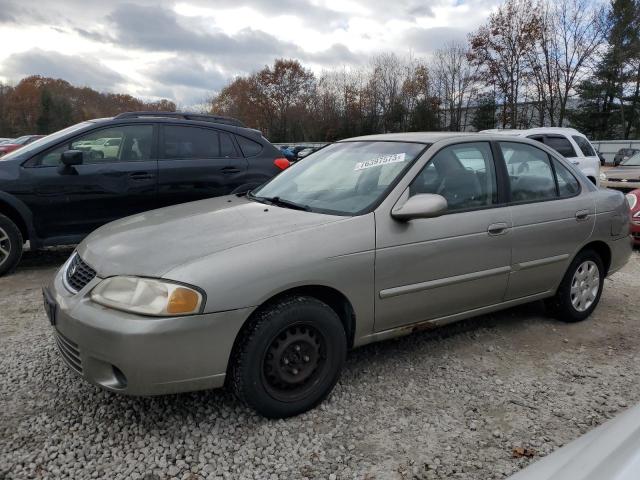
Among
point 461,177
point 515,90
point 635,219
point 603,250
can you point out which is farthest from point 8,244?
point 515,90

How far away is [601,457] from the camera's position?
1340 mm

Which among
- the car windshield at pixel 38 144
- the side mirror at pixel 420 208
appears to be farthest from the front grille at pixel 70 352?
the car windshield at pixel 38 144

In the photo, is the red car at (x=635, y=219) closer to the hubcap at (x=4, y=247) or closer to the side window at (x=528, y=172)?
the side window at (x=528, y=172)

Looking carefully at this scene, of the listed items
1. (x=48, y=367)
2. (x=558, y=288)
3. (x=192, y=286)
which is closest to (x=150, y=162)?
(x=48, y=367)

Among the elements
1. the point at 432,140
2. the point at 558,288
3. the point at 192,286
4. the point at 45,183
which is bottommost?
the point at 558,288

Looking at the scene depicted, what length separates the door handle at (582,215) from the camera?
410 centimetres

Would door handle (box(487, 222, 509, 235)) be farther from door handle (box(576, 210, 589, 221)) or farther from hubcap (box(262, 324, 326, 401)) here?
hubcap (box(262, 324, 326, 401))

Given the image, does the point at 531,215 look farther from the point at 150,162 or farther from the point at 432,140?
the point at 150,162

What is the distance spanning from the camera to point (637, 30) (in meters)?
36.7

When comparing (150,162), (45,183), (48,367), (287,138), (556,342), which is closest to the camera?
(48,367)

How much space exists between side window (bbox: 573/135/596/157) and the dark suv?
307 inches

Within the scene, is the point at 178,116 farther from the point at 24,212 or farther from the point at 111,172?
the point at 24,212

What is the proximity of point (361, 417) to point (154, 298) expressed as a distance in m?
1.31

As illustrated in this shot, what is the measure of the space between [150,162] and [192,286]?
385cm
